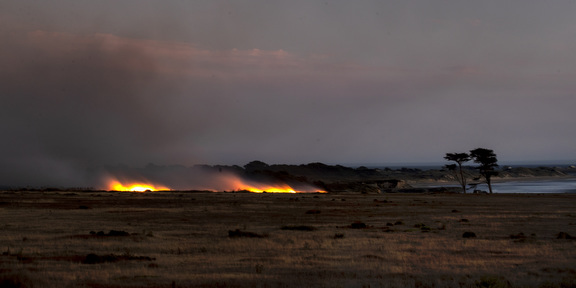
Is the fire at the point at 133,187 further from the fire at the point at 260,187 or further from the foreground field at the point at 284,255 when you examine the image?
the foreground field at the point at 284,255

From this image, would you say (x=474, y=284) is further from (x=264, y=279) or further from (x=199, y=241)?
(x=199, y=241)

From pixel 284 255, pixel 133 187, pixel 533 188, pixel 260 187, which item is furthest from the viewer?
pixel 533 188

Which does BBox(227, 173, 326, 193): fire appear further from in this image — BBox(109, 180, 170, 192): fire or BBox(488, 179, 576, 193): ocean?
BBox(488, 179, 576, 193): ocean

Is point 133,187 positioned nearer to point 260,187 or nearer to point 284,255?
point 260,187

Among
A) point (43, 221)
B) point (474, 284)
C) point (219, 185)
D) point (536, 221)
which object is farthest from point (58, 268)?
point (219, 185)

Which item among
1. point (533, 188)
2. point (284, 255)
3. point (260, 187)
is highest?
point (260, 187)

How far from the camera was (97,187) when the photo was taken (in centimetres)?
13812

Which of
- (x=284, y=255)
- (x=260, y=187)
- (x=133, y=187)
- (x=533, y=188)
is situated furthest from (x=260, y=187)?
(x=284, y=255)

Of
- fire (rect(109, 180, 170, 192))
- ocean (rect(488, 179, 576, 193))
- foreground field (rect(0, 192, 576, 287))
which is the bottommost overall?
ocean (rect(488, 179, 576, 193))

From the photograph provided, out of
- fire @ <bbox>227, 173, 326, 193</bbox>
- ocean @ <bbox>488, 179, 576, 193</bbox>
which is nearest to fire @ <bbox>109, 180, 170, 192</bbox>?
fire @ <bbox>227, 173, 326, 193</bbox>

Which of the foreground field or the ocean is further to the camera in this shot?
the ocean

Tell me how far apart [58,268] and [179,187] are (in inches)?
4551

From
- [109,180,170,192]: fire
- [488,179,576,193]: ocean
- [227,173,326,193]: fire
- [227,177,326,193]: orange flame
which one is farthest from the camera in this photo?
[227,173,326,193]: fire

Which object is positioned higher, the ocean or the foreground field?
the foreground field
